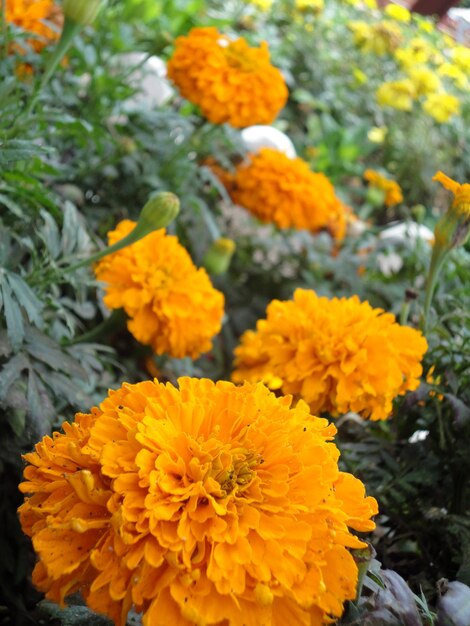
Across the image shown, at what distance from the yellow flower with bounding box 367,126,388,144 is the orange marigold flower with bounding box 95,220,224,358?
2389 mm

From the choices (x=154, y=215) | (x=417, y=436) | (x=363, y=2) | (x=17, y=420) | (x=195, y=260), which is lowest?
(x=363, y=2)

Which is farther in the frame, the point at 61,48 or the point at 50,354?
the point at 61,48

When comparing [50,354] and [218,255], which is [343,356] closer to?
[50,354]

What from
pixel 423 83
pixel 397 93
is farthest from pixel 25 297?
pixel 423 83

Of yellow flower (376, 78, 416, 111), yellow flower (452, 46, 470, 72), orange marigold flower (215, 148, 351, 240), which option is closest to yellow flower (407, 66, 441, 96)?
yellow flower (376, 78, 416, 111)

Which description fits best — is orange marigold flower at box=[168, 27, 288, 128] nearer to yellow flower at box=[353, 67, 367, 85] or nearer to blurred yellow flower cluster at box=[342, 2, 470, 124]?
blurred yellow flower cluster at box=[342, 2, 470, 124]

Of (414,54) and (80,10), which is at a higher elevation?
(80,10)

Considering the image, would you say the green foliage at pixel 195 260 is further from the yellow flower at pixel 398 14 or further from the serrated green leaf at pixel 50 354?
the yellow flower at pixel 398 14

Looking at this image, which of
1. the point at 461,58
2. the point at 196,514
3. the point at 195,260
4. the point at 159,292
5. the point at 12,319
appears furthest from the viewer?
the point at 461,58

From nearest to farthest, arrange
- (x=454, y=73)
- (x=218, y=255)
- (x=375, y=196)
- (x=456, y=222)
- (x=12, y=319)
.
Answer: (x=12, y=319) < (x=456, y=222) < (x=218, y=255) < (x=375, y=196) < (x=454, y=73)

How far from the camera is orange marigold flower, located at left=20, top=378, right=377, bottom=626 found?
52 cm

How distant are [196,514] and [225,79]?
117 cm

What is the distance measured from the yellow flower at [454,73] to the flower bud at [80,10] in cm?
356

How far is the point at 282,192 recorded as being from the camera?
176 centimetres
